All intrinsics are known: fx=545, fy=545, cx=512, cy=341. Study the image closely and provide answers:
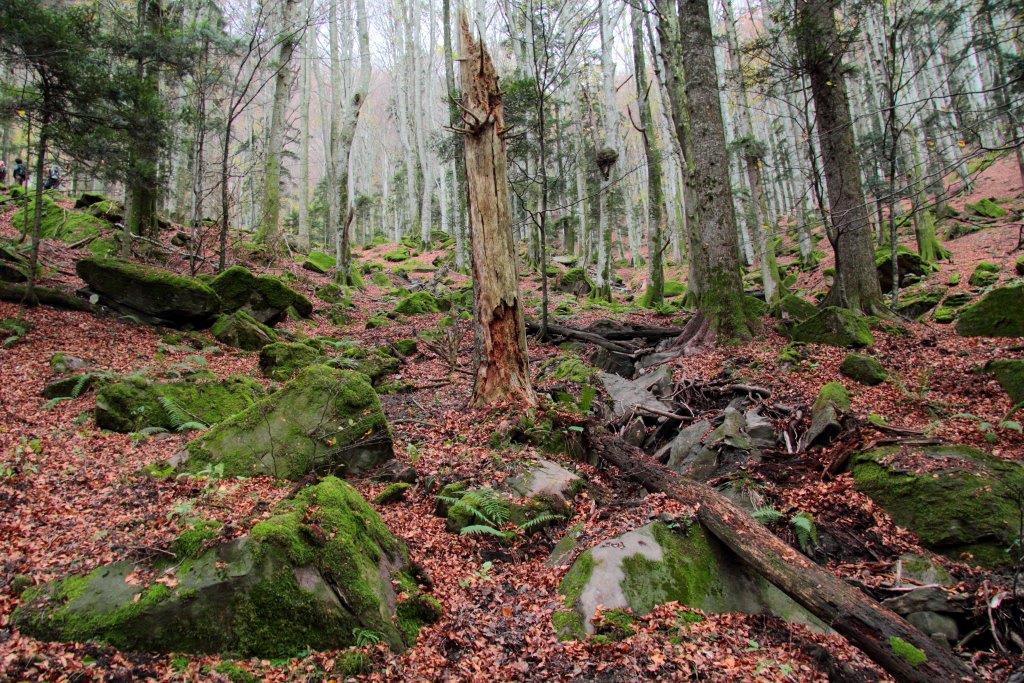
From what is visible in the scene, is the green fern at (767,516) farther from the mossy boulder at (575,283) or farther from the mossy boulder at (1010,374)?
the mossy boulder at (575,283)

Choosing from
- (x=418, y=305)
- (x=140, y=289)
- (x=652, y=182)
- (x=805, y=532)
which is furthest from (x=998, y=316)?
(x=140, y=289)

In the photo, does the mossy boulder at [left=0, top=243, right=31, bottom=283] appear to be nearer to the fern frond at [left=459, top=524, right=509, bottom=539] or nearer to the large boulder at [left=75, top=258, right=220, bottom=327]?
the large boulder at [left=75, top=258, right=220, bottom=327]

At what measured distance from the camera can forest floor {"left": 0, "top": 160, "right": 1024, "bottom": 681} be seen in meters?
2.88

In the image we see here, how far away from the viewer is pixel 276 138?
56.6 feet

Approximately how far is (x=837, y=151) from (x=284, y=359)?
1098cm

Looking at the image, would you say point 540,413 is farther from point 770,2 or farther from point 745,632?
point 770,2

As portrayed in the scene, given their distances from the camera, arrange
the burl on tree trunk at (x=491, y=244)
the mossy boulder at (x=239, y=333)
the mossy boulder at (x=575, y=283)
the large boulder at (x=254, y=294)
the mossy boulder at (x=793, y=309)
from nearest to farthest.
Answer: the burl on tree trunk at (x=491, y=244)
the mossy boulder at (x=239, y=333)
the mossy boulder at (x=793, y=309)
the large boulder at (x=254, y=294)
the mossy boulder at (x=575, y=283)

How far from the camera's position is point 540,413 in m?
6.14

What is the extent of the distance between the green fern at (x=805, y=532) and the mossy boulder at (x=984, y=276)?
11.9 metres

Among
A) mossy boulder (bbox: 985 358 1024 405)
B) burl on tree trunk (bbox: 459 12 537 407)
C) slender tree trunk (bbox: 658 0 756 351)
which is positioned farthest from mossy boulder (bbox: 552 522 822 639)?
slender tree trunk (bbox: 658 0 756 351)

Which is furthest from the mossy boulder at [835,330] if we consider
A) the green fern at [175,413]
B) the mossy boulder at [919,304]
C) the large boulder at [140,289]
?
the large boulder at [140,289]

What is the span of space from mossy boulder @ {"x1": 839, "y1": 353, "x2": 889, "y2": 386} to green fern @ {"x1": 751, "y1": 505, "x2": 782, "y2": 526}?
11.8ft

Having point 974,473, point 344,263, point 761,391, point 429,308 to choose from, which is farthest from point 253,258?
point 974,473

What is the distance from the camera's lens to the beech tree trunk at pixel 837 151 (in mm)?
9961
